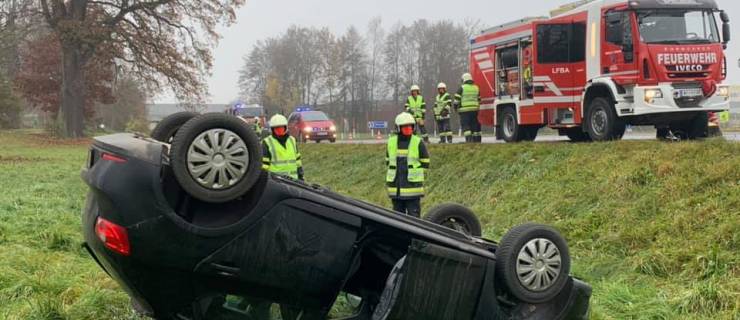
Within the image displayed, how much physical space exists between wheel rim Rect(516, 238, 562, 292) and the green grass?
145cm

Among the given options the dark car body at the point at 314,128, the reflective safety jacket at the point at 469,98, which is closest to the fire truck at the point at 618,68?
the reflective safety jacket at the point at 469,98

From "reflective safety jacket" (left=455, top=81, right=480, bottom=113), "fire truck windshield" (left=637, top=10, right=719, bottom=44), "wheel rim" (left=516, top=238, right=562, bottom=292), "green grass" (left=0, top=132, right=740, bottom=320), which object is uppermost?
"fire truck windshield" (left=637, top=10, right=719, bottom=44)

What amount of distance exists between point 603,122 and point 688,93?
1428mm

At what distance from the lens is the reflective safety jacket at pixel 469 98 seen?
14.8 metres

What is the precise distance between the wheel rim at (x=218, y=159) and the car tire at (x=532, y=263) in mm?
1307

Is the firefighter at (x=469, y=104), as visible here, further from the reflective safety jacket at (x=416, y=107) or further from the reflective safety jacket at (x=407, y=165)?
→ the reflective safety jacket at (x=407, y=165)

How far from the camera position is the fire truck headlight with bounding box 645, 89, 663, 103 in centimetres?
1023

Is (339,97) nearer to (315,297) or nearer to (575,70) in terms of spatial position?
(575,70)

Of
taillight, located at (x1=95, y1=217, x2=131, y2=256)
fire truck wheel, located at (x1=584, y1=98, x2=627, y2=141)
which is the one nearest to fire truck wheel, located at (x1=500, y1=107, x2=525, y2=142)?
fire truck wheel, located at (x1=584, y1=98, x2=627, y2=141)

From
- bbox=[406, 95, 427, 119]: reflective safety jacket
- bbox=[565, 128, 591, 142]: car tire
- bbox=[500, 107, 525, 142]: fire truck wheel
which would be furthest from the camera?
bbox=[406, 95, 427, 119]: reflective safety jacket

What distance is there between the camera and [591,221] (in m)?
7.56

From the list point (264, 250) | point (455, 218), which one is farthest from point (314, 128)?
point (264, 250)

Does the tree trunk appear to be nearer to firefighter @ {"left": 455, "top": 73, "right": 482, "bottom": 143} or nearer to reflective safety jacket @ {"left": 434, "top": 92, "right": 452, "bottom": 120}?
reflective safety jacket @ {"left": 434, "top": 92, "right": 452, "bottom": 120}

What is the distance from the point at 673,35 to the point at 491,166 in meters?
3.59
